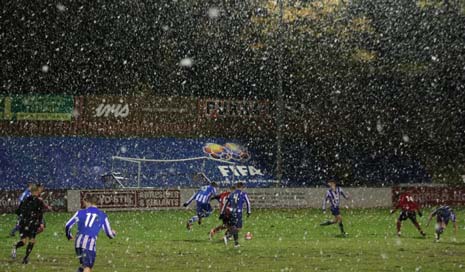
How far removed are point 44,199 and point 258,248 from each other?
→ 16128mm

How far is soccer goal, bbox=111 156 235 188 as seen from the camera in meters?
45.5

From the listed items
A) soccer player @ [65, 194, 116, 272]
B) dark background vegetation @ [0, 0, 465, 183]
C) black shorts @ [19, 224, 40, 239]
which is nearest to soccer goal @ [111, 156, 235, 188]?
dark background vegetation @ [0, 0, 465, 183]

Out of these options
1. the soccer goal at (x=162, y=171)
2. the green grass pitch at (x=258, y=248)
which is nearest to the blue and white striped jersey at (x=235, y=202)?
the green grass pitch at (x=258, y=248)

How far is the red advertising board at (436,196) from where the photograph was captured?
43.3 m

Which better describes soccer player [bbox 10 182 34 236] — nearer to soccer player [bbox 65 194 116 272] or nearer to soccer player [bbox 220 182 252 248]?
soccer player [bbox 220 182 252 248]

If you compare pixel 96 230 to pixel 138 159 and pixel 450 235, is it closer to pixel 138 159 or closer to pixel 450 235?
pixel 450 235

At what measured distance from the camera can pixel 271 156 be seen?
2025 inches

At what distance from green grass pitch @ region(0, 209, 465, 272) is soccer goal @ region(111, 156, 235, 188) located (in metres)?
11.6

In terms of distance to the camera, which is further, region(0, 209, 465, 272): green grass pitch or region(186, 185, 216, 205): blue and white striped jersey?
region(186, 185, 216, 205): blue and white striped jersey

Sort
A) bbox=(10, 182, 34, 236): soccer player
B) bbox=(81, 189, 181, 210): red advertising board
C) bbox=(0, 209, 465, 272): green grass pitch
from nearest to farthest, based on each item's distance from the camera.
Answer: bbox=(0, 209, 465, 272): green grass pitch
bbox=(10, 182, 34, 236): soccer player
bbox=(81, 189, 181, 210): red advertising board

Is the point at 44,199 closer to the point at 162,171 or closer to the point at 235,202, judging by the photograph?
the point at 162,171

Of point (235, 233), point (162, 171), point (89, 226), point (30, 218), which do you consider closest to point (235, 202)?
point (235, 233)

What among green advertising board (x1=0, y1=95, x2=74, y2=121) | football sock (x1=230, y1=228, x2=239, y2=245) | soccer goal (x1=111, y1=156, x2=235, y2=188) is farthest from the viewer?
green advertising board (x1=0, y1=95, x2=74, y2=121)

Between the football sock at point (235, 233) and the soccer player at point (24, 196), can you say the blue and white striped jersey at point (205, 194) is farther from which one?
the soccer player at point (24, 196)
